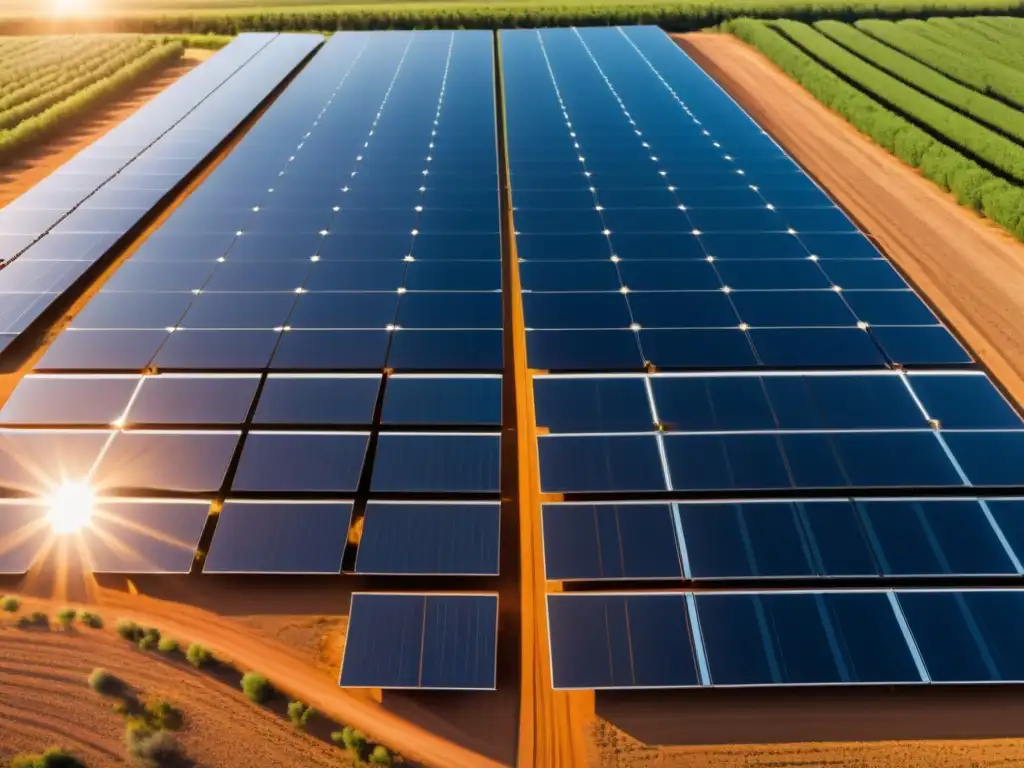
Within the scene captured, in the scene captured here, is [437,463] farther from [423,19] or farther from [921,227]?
[423,19]

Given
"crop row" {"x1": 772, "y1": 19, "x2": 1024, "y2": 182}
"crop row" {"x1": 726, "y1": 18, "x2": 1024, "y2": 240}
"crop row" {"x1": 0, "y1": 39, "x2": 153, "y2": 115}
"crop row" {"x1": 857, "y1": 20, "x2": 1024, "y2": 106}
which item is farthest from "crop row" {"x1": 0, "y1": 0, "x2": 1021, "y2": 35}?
"crop row" {"x1": 726, "y1": 18, "x2": 1024, "y2": 240}

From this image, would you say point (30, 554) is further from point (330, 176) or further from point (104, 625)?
point (330, 176)

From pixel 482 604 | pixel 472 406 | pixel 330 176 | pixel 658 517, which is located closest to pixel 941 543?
pixel 658 517

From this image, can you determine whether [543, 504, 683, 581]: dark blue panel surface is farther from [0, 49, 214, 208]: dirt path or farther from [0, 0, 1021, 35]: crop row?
[0, 0, 1021, 35]: crop row

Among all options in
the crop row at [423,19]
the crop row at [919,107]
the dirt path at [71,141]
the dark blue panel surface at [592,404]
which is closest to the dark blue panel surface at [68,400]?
the dark blue panel surface at [592,404]

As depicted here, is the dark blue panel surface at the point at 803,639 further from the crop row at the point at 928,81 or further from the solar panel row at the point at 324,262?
the crop row at the point at 928,81
